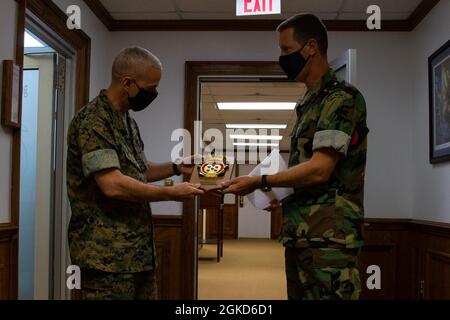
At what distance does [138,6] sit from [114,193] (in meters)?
2.42

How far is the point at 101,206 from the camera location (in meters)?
1.76

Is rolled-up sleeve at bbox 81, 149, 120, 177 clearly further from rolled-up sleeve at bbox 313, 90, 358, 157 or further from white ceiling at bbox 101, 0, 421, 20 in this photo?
white ceiling at bbox 101, 0, 421, 20

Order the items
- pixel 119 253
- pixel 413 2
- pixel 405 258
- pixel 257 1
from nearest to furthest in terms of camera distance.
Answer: pixel 119 253, pixel 257 1, pixel 413 2, pixel 405 258

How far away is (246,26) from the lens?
4043 mm

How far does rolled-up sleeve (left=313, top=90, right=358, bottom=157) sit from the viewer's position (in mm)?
1643

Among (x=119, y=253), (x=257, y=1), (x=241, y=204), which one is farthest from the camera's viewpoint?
(x=241, y=204)

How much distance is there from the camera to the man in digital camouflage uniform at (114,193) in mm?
1700

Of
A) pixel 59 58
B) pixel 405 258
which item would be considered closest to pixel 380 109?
pixel 405 258

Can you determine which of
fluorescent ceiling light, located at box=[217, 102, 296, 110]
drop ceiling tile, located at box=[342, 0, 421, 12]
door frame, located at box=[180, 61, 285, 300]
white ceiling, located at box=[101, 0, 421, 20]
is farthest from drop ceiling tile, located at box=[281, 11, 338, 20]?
fluorescent ceiling light, located at box=[217, 102, 296, 110]

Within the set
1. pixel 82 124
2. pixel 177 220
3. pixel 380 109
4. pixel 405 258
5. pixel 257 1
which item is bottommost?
pixel 405 258

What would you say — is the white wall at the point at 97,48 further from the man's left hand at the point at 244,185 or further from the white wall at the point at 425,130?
the white wall at the point at 425,130

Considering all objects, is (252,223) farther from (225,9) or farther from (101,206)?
(101,206)

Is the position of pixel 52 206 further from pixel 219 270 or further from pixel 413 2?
pixel 219 270
